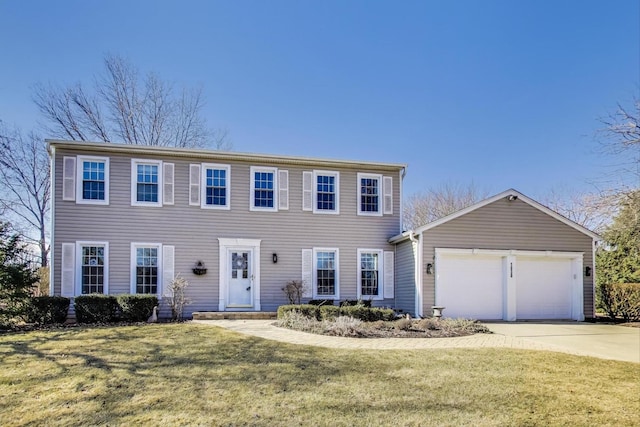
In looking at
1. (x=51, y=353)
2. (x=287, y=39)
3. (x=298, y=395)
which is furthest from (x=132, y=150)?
(x=298, y=395)

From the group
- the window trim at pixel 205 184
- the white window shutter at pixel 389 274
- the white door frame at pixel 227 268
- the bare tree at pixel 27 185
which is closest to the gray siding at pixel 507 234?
the white window shutter at pixel 389 274

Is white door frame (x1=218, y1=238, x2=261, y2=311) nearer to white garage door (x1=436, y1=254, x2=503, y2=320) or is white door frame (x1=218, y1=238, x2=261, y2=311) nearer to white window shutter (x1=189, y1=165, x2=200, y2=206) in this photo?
white window shutter (x1=189, y1=165, x2=200, y2=206)

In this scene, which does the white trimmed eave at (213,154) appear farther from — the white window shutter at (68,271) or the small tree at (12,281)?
the small tree at (12,281)

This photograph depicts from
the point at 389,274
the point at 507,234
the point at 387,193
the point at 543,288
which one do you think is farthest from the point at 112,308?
the point at 543,288

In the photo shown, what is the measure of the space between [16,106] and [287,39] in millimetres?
12409

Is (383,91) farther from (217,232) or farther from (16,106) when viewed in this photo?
(16,106)

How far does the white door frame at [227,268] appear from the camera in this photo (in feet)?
43.2

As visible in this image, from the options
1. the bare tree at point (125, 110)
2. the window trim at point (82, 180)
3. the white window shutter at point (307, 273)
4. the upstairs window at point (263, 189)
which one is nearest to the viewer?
the window trim at point (82, 180)

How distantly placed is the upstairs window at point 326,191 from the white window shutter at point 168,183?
4.56 metres

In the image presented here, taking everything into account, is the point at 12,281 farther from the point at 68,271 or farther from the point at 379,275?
the point at 379,275

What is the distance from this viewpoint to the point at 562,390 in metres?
5.78

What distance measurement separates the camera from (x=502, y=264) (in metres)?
13.4

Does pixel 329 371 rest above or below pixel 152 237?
below

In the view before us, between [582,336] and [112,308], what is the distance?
38.7 feet
